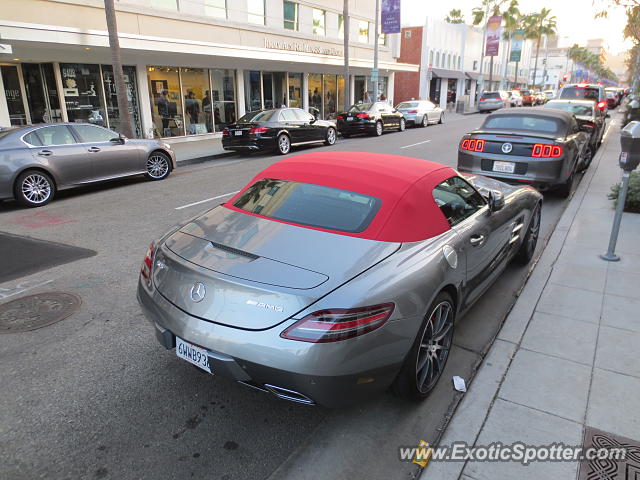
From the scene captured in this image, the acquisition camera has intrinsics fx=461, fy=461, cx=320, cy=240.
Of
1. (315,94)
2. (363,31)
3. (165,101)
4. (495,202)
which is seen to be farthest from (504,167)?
(363,31)

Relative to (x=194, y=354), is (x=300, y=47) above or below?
above

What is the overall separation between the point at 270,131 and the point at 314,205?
39.1 ft

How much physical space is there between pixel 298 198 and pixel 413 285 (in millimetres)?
1126

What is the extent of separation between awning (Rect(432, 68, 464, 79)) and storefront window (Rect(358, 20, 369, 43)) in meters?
14.6

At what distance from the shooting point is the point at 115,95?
16844 millimetres

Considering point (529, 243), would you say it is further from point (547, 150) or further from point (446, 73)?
point (446, 73)

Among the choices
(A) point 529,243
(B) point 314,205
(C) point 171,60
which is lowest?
(A) point 529,243

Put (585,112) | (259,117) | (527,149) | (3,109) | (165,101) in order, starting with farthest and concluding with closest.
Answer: (165,101), (259,117), (3,109), (585,112), (527,149)

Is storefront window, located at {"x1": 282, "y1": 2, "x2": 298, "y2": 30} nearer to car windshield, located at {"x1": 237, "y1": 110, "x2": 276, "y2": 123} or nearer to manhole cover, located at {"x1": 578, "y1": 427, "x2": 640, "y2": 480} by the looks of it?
car windshield, located at {"x1": 237, "y1": 110, "x2": 276, "y2": 123}

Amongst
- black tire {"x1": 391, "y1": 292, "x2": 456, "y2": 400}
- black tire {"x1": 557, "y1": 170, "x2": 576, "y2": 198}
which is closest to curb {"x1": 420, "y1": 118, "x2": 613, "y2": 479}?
black tire {"x1": 391, "y1": 292, "x2": 456, "y2": 400}

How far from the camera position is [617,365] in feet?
11.5

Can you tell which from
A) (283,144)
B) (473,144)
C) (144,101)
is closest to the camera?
(473,144)

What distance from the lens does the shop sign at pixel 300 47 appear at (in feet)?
71.4

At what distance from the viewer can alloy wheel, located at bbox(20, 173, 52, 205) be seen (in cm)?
852
